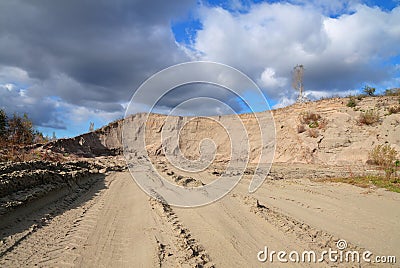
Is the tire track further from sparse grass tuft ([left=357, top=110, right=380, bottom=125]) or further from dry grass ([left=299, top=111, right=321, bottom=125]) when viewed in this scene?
dry grass ([left=299, top=111, right=321, bottom=125])

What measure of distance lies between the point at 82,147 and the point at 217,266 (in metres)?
22.3

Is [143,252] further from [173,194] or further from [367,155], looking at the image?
[367,155]

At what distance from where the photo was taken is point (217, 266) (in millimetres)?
3271

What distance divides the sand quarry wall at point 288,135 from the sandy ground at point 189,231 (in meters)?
11.6

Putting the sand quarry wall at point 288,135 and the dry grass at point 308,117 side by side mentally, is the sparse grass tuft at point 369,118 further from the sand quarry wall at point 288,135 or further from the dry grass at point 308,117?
the dry grass at point 308,117

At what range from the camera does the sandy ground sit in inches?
136

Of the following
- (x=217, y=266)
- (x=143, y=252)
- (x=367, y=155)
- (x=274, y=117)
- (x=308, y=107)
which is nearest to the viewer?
(x=217, y=266)

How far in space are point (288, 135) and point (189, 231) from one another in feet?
58.4

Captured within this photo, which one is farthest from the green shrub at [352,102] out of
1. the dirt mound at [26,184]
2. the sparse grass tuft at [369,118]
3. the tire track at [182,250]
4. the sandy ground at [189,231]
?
the tire track at [182,250]

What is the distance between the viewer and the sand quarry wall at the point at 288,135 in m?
17.4

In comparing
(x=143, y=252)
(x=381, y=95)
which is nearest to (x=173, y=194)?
(x=143, y=252)

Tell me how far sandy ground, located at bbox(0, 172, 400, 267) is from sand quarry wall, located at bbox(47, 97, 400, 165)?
11.6 meters

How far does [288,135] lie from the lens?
68.4 ft

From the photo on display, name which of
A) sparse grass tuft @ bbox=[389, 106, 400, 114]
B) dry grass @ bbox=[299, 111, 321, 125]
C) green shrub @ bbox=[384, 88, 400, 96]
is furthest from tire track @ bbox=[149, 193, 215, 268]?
green shrub @ bbox=[384, 88, 400, 96]
